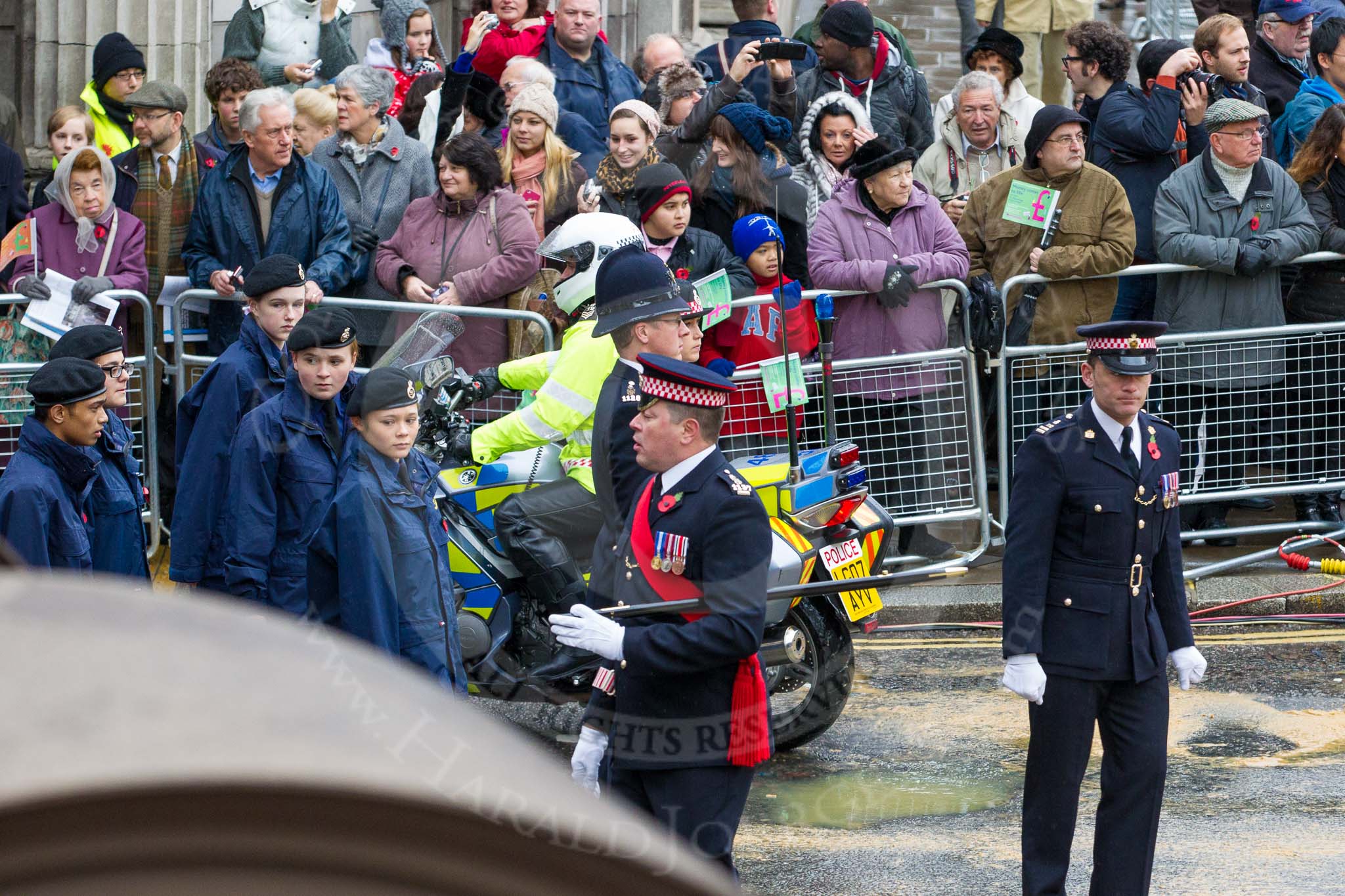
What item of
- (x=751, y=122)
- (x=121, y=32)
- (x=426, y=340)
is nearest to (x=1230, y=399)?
(x=751, y=122)

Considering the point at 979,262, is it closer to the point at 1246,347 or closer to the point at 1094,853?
the point at 1246,347

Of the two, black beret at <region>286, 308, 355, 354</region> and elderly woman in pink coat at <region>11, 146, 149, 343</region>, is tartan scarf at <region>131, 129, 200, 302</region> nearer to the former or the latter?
elderly woman in pink coat at <region>11, 146, 149, 343</region>

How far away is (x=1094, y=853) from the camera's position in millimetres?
5469

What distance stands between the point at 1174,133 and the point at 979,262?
56.6 inches

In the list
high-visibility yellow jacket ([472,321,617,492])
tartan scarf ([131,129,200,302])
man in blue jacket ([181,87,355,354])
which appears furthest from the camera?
tartan scarf ([131,129,200,302])

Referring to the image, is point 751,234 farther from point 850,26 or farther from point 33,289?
point 33,289

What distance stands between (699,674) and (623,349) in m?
1.60

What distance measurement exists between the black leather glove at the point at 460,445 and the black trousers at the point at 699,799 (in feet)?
8.25

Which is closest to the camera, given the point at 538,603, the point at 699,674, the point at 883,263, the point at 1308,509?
the point at 699,674

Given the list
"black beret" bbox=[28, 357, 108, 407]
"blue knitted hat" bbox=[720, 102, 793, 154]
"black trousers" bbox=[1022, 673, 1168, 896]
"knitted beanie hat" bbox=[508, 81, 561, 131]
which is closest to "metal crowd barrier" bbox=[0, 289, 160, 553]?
"black beret" bbox=[28, 357, 108, 407]

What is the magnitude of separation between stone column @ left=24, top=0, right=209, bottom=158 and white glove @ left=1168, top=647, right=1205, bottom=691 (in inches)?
417

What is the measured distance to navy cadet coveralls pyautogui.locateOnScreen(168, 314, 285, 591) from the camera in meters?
6.44

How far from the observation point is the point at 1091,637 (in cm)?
539

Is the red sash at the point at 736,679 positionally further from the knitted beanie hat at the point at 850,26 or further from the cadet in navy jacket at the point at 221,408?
the knitted beanie hat at the point at 850,26
